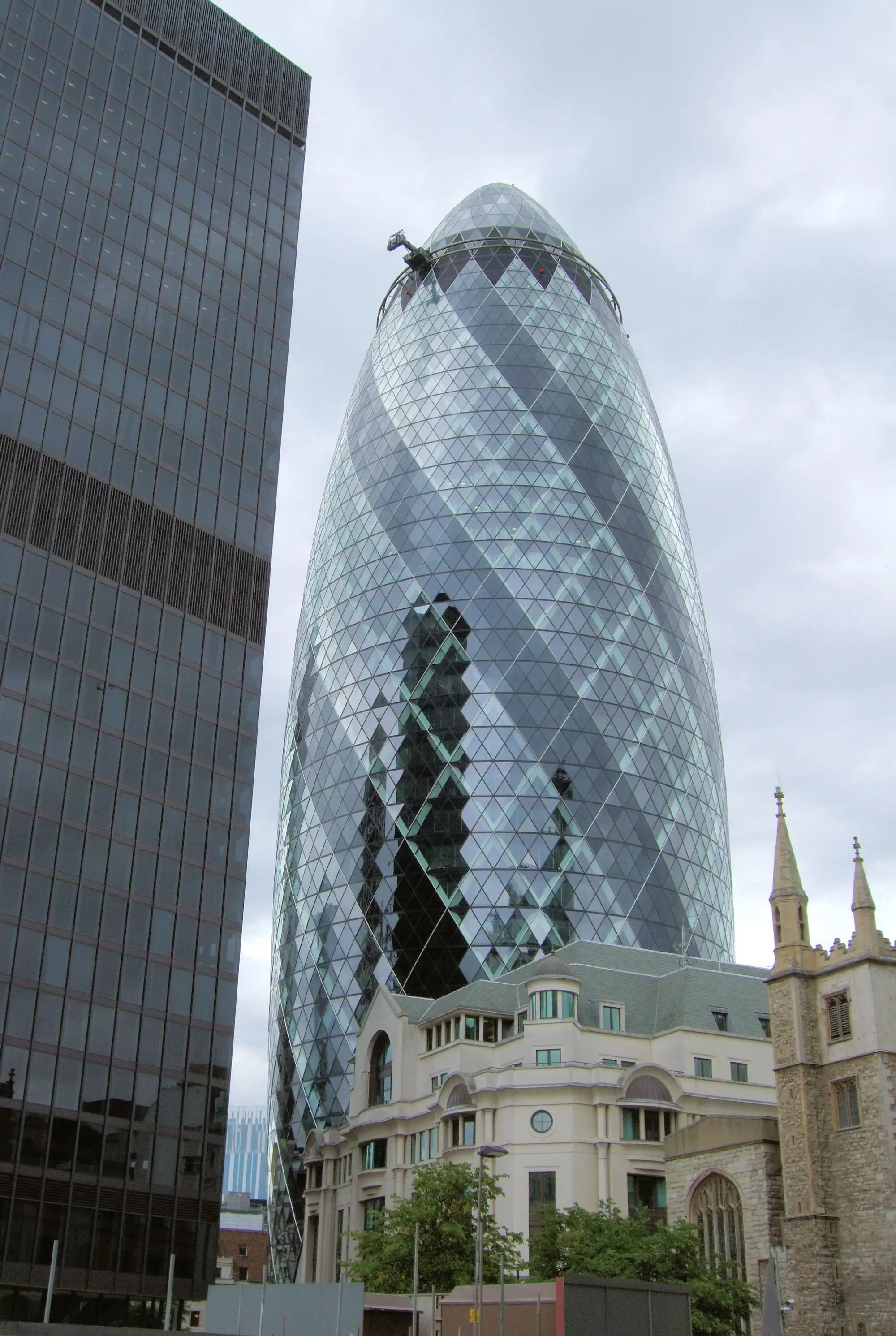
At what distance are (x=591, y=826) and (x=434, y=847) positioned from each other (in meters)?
10.1

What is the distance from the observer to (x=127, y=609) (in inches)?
2224

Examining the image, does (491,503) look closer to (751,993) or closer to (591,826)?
(591,826)

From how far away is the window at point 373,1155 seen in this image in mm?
77500

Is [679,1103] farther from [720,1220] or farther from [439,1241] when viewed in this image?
[439,1241]

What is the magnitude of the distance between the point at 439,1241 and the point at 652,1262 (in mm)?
9628

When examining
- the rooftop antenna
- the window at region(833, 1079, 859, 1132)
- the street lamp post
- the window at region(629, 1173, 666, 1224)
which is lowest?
the street lamp post

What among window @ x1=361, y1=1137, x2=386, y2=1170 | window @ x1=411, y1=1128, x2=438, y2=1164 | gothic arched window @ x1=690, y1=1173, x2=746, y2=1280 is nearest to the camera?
gothic arched window @ x1=690, y1=1173, x2=746, y2=1280

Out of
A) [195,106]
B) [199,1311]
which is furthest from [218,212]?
[199,1311]

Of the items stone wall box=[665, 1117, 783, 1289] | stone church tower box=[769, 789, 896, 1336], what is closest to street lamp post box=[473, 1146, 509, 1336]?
stone church tower box=[769, 789, 896, 1336]

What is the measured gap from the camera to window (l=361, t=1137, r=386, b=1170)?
77500 millimetres

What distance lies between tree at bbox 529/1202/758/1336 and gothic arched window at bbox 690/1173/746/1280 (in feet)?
4.31

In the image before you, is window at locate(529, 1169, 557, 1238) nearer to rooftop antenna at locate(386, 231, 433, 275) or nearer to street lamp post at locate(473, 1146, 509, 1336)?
street lamp post at locate(473, 1146, 509, 1336)

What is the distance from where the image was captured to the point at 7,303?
5647 cm

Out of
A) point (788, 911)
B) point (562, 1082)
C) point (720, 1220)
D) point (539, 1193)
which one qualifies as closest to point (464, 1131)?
point (539, 1193)
